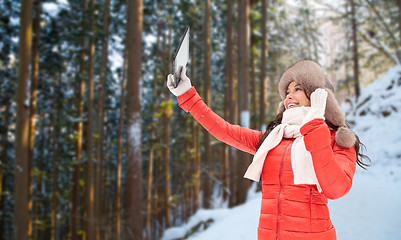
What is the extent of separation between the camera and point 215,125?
2211 millimetres

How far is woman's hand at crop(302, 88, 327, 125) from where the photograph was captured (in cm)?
160

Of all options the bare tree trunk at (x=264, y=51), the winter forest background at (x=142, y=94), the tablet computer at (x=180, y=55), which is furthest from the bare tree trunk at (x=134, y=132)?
the bare tree trunk at (x=264, y=51)

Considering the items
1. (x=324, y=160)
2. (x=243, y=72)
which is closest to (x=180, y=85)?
(x=324, y=160)

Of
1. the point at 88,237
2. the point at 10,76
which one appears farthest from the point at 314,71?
the point at 10,76

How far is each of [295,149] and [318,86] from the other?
0.50 metres

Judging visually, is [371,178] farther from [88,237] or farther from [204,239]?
[88,237]

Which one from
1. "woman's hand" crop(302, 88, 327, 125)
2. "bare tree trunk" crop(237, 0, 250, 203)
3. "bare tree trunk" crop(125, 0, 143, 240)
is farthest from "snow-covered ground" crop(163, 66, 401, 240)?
"woman's hand" crop(302, 88, 327, 125)

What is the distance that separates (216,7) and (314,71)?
1755 centimetres

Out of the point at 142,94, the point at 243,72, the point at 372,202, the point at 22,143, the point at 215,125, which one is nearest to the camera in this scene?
the point at 215,125

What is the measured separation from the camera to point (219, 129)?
221 cm

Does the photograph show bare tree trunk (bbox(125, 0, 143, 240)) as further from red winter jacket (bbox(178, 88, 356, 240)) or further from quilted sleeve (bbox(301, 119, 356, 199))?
quilted sleeve (bbox(301, 119, 356, 199))

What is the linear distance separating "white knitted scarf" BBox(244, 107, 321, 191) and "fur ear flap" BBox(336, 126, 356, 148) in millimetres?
202

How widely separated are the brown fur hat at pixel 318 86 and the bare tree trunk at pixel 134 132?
5.12 metres

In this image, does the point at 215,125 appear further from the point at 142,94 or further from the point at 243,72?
the point at 243,72
